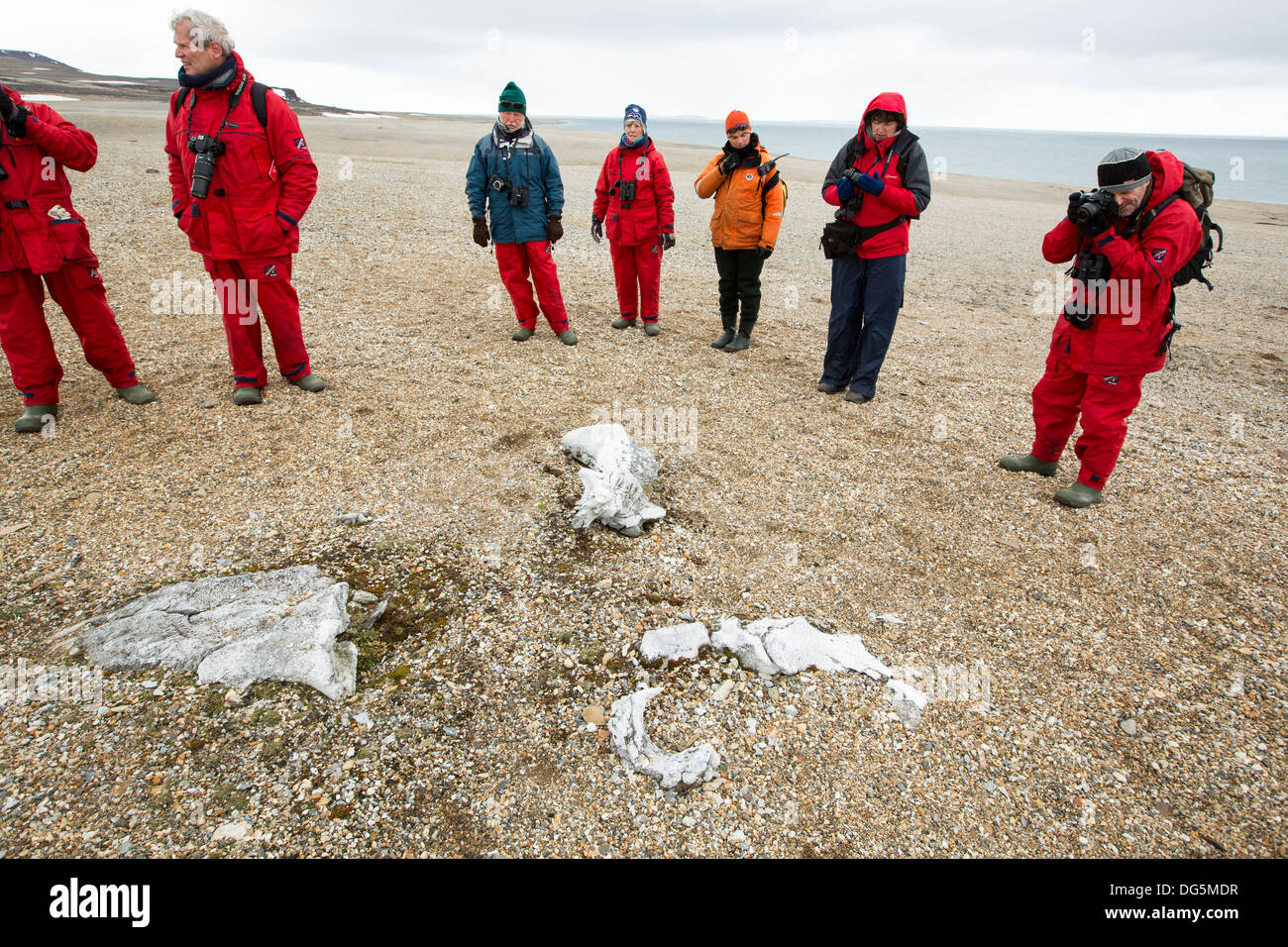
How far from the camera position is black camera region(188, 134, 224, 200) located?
419 cm

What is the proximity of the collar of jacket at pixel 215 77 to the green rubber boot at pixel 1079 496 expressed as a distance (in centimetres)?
613

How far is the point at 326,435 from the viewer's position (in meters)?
4.65

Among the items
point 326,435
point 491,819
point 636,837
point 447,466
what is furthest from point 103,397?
point 636,837

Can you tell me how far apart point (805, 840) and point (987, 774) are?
0.83m

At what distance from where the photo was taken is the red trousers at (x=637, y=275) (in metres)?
6.71

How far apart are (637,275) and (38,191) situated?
4.86 m

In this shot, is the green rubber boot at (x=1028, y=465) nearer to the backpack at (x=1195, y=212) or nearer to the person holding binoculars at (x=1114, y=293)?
the person holding binoculars at (x=1114, y=293)

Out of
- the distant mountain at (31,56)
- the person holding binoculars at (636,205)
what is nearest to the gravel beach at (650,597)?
the person holding binoculars at (636,205)

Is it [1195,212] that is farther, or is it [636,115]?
[636,115]

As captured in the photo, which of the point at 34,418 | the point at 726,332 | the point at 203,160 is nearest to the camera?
the point at 203,160

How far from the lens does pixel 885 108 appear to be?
4.75m

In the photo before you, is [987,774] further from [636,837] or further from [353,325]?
[353,325]

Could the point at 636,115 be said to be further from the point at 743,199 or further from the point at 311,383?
the point at 311,383

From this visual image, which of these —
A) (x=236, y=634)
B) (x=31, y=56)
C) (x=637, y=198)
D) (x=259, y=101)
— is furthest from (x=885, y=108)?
(x=31, y=56)
